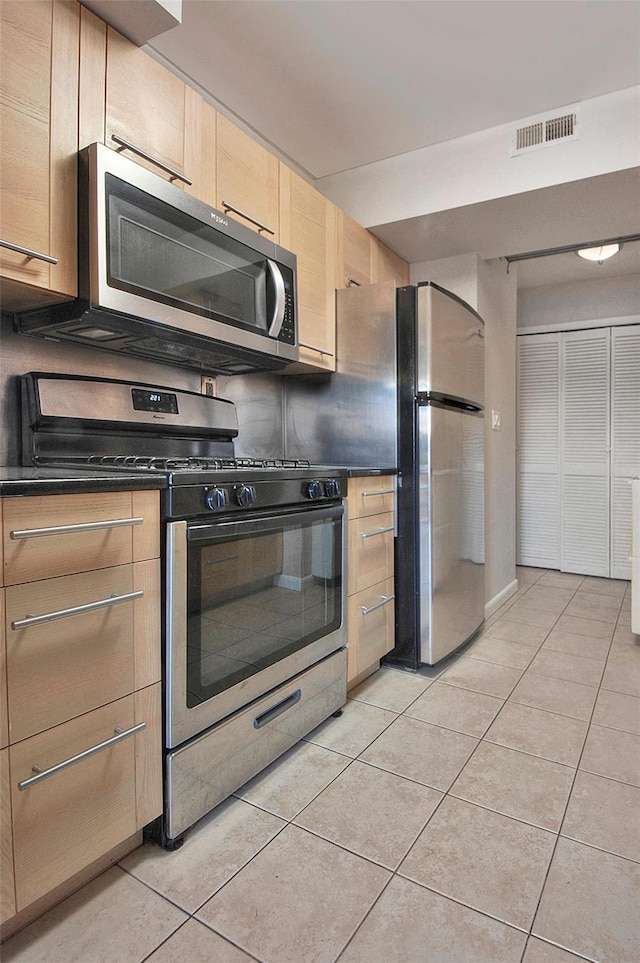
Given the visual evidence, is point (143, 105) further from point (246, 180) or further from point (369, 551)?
point (369, 551)

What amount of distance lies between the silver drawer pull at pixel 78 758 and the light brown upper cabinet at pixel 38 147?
109 centimetres

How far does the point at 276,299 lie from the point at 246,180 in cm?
43

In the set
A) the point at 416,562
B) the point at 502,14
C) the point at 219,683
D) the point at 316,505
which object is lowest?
the point at 219,683

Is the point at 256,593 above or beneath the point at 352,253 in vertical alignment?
beneath

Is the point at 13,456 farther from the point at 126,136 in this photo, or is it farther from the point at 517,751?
the point at 517,751

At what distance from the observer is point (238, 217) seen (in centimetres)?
196

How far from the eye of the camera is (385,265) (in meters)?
3.00

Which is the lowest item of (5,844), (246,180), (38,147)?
(5,844)

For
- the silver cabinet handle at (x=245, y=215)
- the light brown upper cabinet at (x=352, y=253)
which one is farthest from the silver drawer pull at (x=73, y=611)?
the light brown upper cabinet at (x=352, y=253)

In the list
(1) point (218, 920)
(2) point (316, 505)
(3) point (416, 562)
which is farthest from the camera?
(3) point (416, 562)

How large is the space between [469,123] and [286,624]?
2345 mm

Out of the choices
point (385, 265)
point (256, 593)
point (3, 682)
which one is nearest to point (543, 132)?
point (385, 265)

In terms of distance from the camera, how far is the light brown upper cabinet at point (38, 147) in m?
A: 1.26

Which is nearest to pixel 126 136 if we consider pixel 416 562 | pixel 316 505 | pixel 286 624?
pixel 316 505
